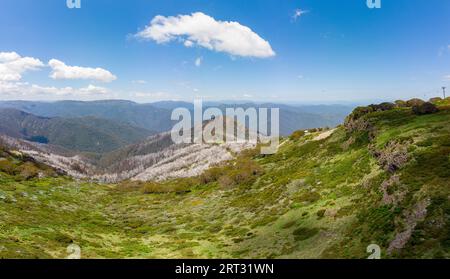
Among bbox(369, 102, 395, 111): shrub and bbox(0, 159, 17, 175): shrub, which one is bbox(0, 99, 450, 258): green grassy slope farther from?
bbox(0, 159, 17, 175): shrub

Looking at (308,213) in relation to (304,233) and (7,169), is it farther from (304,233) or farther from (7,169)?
(7,169)

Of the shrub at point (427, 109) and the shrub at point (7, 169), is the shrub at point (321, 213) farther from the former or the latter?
the shrub at point (7, 169)

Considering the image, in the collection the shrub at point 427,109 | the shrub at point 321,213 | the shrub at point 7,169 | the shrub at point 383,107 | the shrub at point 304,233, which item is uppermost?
the shrub at point 383,107

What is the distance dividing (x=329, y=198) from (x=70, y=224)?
49.0 m

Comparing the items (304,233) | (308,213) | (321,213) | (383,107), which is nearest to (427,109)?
(383,107)

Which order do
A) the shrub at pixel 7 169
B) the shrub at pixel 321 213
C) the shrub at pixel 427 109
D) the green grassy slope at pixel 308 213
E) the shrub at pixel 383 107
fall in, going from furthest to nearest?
the shrub at pixel 7 169, the shrub at pixel 383 107, the shrub at pixel 427 109, the shrub at pixel 321 213, the green grassy slope at pixel 308 213

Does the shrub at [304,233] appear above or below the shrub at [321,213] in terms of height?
below

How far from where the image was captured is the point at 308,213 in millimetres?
47281

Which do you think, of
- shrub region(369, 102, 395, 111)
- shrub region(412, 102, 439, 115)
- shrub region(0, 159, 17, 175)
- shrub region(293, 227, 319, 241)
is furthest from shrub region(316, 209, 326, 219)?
shrub region(0, 159, 17, 175)

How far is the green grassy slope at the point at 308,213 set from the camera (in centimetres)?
3216

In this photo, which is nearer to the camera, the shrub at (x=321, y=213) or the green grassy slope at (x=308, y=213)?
the green grassy slope at (x=308, y=213)

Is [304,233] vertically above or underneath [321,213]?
underneath

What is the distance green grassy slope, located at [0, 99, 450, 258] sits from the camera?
105 ft

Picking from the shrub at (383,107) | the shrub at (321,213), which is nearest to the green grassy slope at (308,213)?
the shrub at (321,213)
